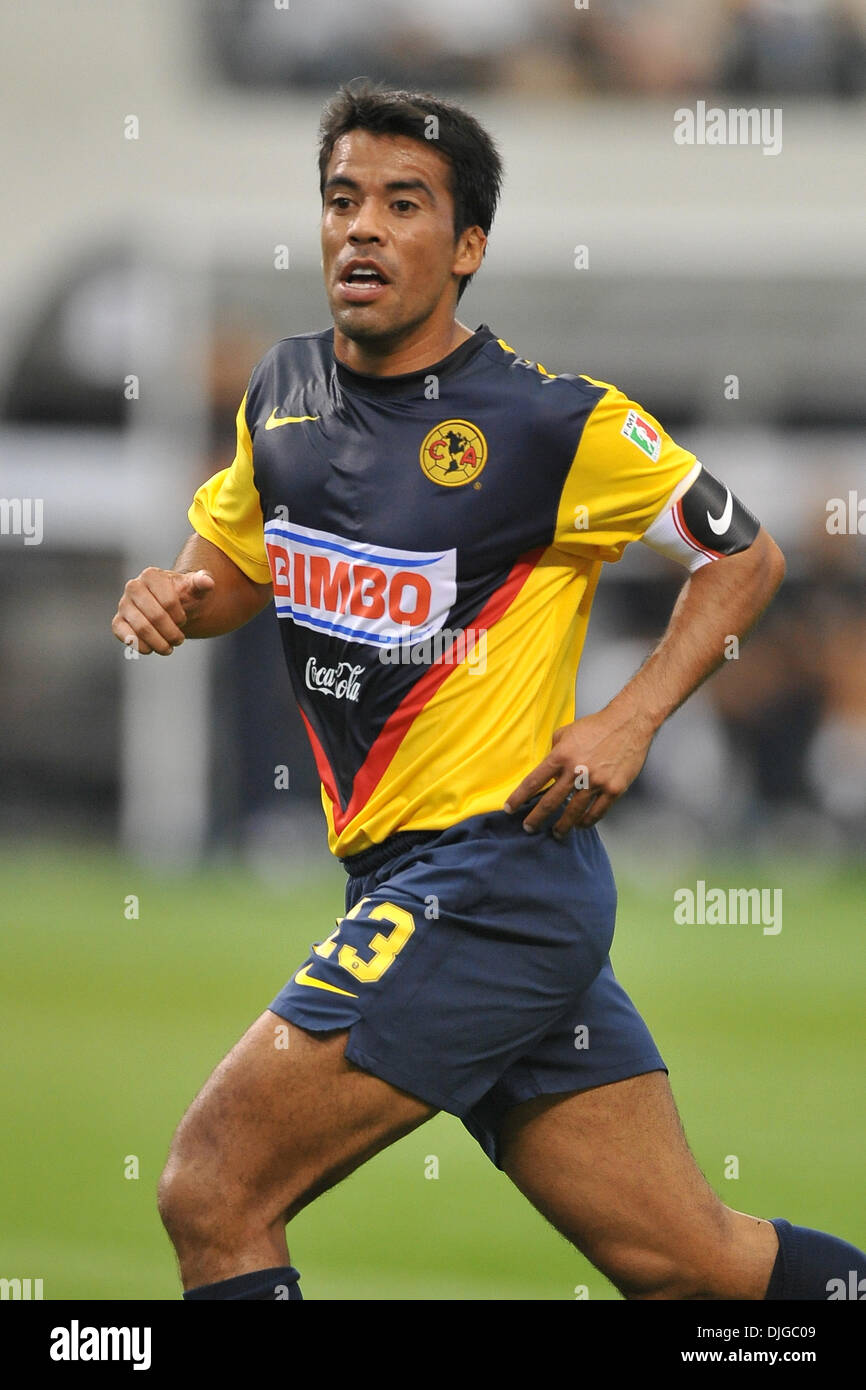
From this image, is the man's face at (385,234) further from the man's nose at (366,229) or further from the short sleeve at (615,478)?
the short sleeve at (615,478)

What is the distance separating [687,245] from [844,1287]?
17.6 m

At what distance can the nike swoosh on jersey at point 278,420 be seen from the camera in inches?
188

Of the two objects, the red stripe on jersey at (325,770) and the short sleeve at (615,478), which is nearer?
the short sleeve at (615,478)

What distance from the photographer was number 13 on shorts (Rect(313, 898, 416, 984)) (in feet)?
14.1

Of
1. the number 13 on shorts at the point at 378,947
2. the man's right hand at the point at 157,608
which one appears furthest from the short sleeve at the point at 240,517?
the number 13 on shorts at the point at 378,947

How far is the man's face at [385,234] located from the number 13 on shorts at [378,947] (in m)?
1.29

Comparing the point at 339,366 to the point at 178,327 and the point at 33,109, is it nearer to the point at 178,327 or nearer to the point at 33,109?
Result: the point at 178,327

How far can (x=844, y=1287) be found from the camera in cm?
471

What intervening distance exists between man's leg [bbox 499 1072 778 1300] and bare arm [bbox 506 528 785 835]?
0.63 metres

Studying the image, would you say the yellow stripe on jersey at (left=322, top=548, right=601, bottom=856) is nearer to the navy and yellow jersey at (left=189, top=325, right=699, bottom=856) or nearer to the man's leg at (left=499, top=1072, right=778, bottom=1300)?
the navy and yellow jersey at (left=189, top=325, right=699, bottom=856)

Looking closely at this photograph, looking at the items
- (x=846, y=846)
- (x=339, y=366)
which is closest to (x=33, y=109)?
(x=846, y=846)

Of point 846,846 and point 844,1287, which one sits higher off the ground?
point 846,846

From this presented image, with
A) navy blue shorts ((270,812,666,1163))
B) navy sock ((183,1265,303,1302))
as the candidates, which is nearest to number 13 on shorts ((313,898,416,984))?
navy blue shorts ((270,812,666,1163))

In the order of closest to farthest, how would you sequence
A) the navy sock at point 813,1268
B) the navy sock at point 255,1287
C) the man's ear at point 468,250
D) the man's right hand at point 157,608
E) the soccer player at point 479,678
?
the navy sock at point 255,1287
the soccer player at point 479,678
the man's right hand at point 157,608
the navy sock at point 813,1268
the man's ear at point 468,250
